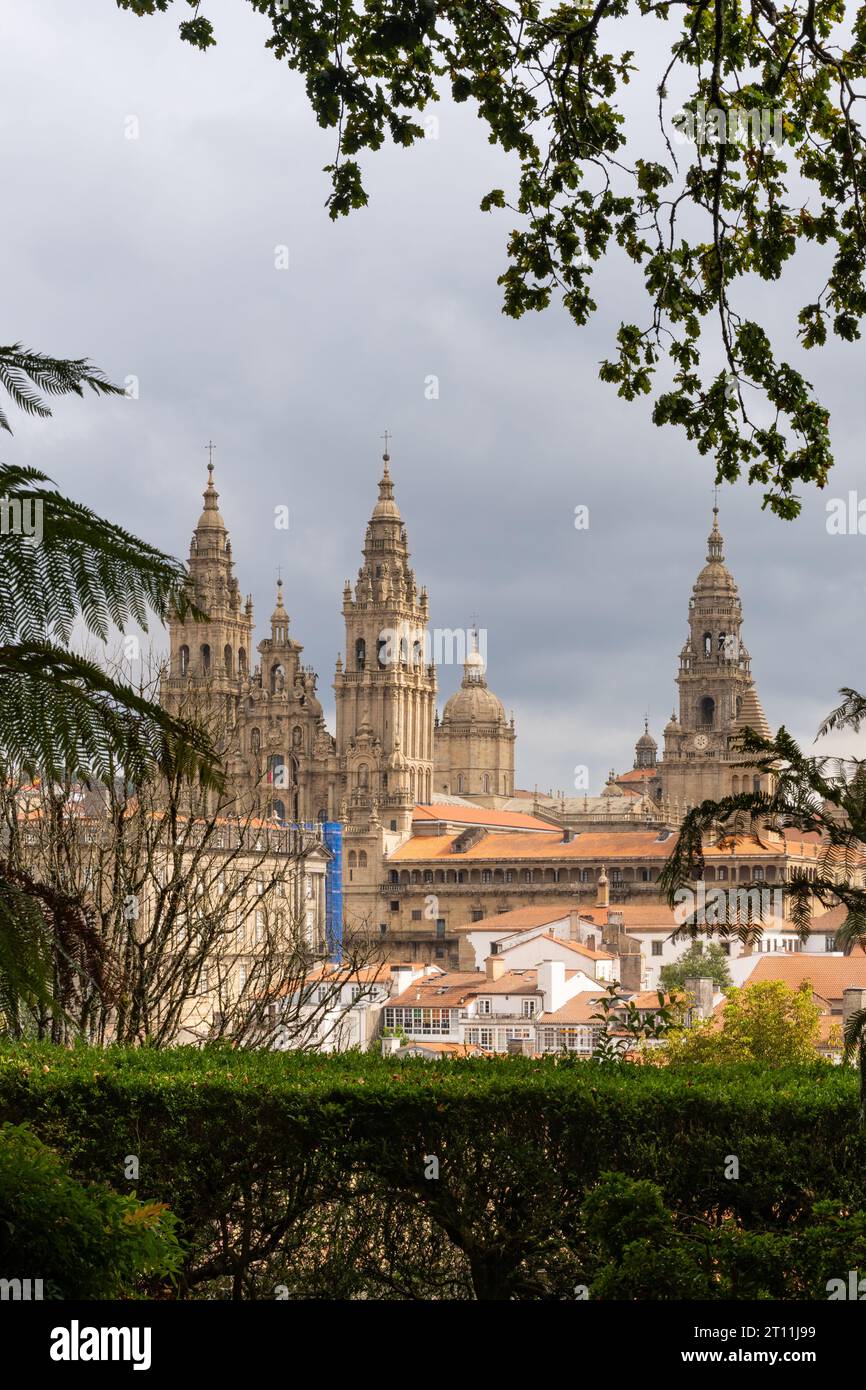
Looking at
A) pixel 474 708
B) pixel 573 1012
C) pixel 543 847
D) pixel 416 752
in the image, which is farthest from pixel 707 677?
pixel 573 1012

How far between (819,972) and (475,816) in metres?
54.8

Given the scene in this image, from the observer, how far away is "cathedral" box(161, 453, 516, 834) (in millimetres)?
109500

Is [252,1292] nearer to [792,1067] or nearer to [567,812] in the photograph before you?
[792,1067]

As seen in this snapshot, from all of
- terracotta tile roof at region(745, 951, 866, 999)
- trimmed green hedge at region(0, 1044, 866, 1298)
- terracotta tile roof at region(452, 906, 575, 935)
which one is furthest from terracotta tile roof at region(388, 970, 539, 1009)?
trimmed green hedge at region(0, 1044, 866, 1298)

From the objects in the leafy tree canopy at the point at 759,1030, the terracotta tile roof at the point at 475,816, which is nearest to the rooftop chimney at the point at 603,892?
the terracotta tile roof at the point at 475,816

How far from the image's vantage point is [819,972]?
6078 centimetres

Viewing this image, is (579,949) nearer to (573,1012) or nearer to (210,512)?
(573,1012)

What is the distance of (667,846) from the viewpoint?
320ft

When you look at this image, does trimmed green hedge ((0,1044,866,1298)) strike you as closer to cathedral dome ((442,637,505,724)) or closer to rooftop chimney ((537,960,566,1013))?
rooftop chimney ((537,960,566,1013))

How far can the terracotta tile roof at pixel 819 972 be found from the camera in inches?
2307

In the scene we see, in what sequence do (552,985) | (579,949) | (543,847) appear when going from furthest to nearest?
(543,847) < (579,949) < (552,985)

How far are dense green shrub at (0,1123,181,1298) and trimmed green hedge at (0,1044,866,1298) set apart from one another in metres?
3.30
